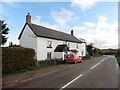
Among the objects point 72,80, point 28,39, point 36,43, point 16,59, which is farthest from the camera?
point 28,39

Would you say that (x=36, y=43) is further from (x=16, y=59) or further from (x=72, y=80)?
(x=72, y=80)

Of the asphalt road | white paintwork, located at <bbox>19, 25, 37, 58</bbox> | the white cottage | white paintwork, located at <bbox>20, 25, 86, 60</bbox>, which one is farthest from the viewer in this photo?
white paintwork, located at <bbox>19, 25, 37, 58</bbox>

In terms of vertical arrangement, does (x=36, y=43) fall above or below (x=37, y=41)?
below

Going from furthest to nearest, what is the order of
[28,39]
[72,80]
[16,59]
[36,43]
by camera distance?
1. [28,39]
2. [36,43]
3. [16,59]
4. [72,80]

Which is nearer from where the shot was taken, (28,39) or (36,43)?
(36,43)

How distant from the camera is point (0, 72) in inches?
738

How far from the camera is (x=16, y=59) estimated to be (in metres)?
22.1

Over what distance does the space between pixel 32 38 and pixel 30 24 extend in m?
3.30

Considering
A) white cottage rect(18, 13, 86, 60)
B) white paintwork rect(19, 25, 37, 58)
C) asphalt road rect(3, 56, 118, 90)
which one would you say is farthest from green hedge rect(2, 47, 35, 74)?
white paintwork rect(19, 25, 37, 58)

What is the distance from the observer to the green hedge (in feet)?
65.0

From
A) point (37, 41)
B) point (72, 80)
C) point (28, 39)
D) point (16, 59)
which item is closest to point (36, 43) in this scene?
point (37, 41)

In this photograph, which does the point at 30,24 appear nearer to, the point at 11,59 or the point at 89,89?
the point at 11,59

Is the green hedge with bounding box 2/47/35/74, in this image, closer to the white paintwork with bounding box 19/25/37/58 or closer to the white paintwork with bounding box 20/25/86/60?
the white paintwork with bounding box 20/25/86/60

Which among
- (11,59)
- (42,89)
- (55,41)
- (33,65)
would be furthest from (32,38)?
(42,89)
